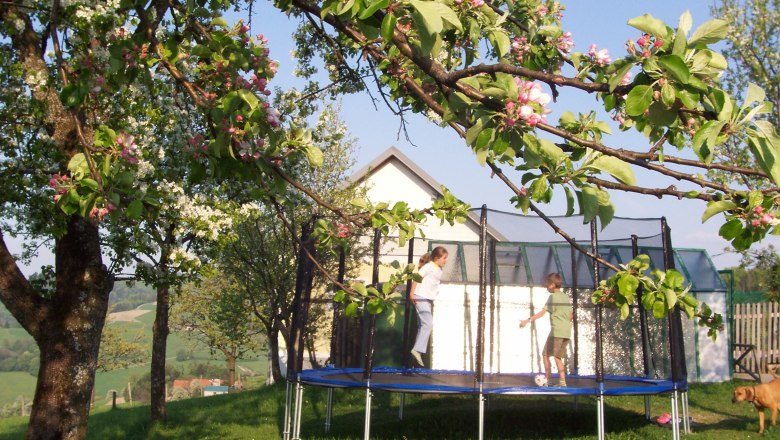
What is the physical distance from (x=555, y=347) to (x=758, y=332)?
32.5 feet

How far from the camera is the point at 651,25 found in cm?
200

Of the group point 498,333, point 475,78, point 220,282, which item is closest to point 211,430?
point 498,333

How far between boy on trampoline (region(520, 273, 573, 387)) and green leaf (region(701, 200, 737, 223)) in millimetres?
9067

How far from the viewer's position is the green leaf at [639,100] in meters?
2.04

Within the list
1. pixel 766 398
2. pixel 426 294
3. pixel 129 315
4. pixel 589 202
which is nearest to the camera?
pixel 589 202

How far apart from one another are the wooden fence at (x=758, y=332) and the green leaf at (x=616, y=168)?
18.1m

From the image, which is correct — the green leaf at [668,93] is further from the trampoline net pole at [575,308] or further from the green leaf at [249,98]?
the trampoline net pole at [575,308]

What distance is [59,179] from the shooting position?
3.65 metres

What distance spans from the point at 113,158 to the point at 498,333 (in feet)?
30.4

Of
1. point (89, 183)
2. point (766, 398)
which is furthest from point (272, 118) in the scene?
point (766, 398)

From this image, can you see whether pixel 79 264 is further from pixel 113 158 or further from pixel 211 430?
pixel 211 430

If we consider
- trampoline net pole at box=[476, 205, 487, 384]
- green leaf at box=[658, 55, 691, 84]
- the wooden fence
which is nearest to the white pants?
A: trampoline net pole at box=[476, 205, 487, 384]

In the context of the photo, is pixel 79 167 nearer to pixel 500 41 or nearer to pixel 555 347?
pixel 500 41

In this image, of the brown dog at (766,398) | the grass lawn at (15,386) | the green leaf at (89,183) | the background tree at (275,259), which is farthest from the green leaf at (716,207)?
the grass lawn at (15,386)
